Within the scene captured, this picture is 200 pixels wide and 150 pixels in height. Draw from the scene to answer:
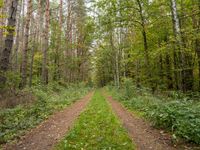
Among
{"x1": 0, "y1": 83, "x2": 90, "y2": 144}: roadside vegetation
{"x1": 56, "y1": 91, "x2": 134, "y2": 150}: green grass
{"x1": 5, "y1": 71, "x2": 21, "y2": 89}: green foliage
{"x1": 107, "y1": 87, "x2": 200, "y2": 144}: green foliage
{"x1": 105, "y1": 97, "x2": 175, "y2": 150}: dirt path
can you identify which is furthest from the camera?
A: {"x1": 5, "y1": 71, "x2": 21, "y2": 89}: green foliage

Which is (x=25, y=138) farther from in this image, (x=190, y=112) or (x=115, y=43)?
(x=115, y=43)

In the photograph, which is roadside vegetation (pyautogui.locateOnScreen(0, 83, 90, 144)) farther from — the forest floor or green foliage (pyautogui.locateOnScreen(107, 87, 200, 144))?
green foliage (pyautogui.locateOnScreen(107, 87, 200, 144))

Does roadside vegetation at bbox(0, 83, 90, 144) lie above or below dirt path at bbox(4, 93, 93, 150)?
above

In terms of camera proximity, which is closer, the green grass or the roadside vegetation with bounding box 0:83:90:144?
the green grass

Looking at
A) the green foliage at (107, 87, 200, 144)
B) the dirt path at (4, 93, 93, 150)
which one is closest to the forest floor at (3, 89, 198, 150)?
the dirt path at (4, 93, 93, 150)

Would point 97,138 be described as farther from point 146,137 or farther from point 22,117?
point 22,117

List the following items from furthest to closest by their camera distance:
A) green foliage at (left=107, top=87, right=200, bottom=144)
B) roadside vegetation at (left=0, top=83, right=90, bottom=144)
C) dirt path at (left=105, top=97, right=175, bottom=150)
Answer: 1. roadside vegetation at (left=0, top=83, right=90, bottom=144)
2. green foliage at (left=107, top=87, right=200, bottom=144)
3. dirt path at (left=105, top=97, right=175, bottom=150)

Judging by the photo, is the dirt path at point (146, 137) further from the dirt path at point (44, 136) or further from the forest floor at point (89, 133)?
the dirt path at point (44, 136)

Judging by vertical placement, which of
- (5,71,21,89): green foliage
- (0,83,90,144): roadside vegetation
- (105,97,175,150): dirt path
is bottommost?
(105,97,175,150): dirt path

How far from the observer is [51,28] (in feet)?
92.4

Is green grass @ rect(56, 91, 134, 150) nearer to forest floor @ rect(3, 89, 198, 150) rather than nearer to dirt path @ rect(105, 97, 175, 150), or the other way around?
forest floor @ rect(3, 89, 198, 150)

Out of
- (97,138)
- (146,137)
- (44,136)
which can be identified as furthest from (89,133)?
(146,137)

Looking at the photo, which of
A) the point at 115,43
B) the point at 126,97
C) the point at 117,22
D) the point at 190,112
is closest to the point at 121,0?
the point at 117,22

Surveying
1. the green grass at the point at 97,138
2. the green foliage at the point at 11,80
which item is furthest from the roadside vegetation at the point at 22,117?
the green grass at the point at 97,138
